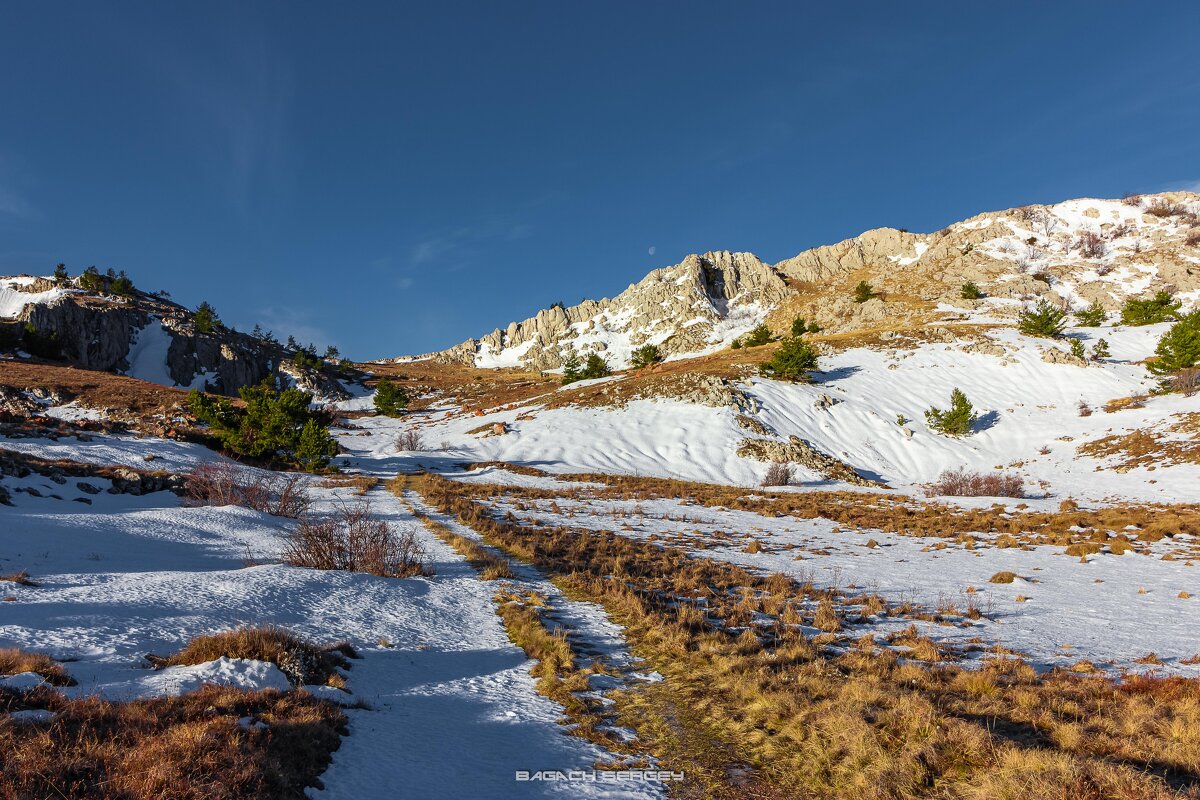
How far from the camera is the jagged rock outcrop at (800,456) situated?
3626 cm

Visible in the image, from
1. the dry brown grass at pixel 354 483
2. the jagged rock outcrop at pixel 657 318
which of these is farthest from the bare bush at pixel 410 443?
the jagged rock outcrop at pixel 657 318

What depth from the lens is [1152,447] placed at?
3039cm

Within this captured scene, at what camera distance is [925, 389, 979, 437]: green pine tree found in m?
41.2

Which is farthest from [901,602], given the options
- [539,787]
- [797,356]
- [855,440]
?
[797,356]

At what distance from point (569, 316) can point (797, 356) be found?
14008cm

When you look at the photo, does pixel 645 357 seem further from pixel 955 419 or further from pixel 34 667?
pixel 34 667

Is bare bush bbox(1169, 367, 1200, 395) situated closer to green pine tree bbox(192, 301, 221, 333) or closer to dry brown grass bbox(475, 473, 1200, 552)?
dry brown grass bbox(475, 473, 1200, 552)

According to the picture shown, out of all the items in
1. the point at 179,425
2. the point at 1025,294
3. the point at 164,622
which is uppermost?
the point at 1025,294

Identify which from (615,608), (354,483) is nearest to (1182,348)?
(615,608)

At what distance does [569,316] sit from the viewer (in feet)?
606

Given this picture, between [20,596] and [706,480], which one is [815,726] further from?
[706,480]

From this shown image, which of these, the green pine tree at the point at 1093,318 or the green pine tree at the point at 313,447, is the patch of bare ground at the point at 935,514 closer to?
the green pine tree at the point at 313,447

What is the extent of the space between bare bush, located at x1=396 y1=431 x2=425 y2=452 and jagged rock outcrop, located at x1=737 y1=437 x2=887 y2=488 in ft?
95.2

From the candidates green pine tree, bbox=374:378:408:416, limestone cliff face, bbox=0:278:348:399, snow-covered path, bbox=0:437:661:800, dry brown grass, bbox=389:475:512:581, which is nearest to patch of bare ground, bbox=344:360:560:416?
green pine tree, bbox=374:378:408:416
